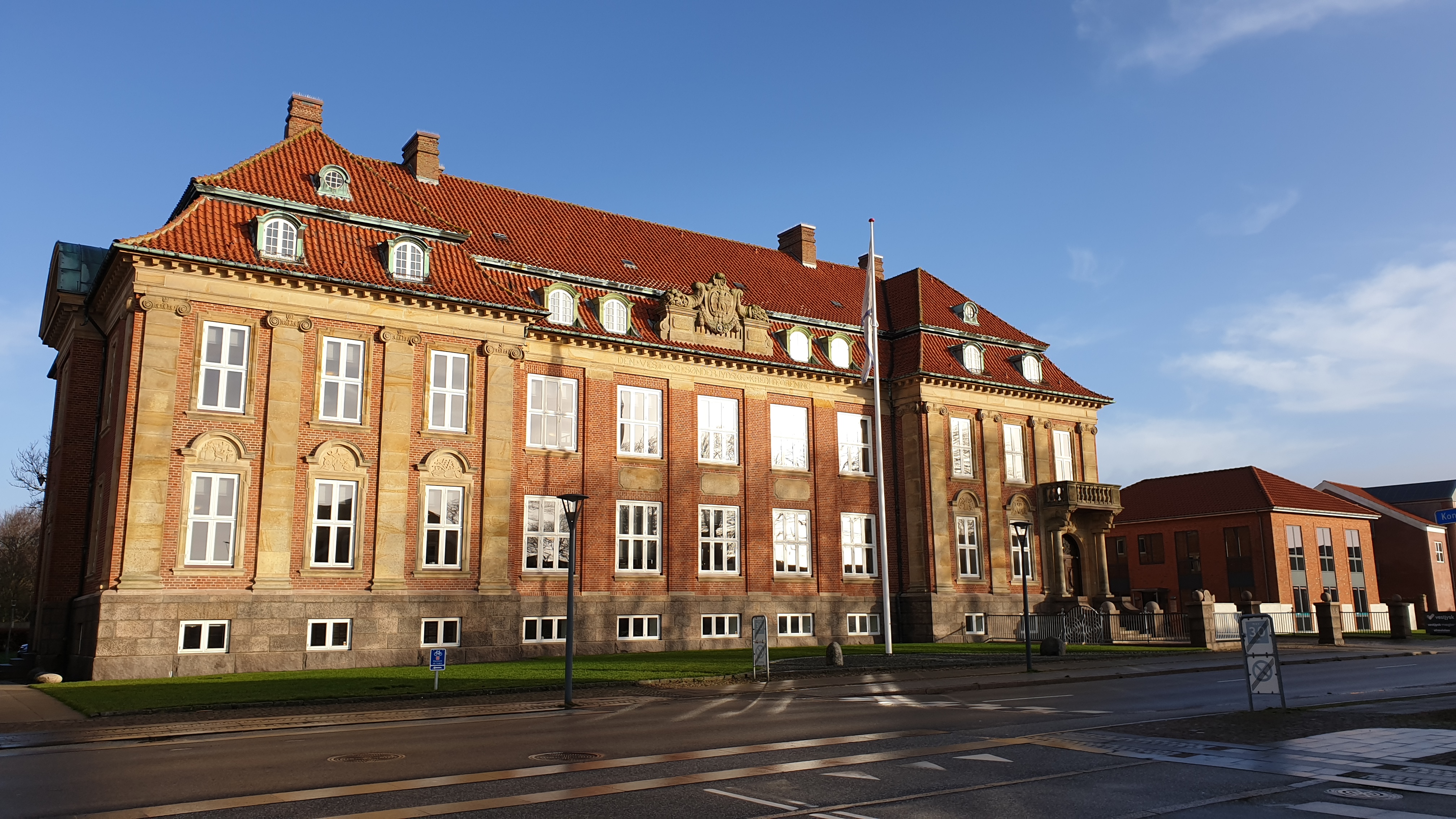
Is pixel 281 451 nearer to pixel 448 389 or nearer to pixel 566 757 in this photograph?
pixel 448 389

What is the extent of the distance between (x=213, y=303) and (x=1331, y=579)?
67.0 m

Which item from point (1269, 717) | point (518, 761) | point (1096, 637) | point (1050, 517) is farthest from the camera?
point (1050, 517)

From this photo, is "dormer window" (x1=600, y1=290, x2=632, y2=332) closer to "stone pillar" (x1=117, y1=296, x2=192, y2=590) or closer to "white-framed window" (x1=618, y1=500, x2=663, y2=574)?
"white-framed window" (x1=618, y1=500, x2=663, y2=574)

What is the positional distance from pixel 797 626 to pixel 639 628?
22.5 feet

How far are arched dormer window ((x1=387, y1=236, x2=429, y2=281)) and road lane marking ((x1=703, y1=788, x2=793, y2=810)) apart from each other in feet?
82.0

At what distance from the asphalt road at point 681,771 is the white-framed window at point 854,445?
78.9ft

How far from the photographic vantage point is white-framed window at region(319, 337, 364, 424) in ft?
→ 98.7

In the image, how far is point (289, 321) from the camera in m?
29.4

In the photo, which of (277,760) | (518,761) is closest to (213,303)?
(277,760)

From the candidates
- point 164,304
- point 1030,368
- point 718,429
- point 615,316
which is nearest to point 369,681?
point 164,304

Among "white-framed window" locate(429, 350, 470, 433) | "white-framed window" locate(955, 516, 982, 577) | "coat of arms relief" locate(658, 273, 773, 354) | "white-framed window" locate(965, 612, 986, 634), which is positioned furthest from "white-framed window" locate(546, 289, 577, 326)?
"white-framed window" locate(965, 612, 986, 634)

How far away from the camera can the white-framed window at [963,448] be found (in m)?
43.8

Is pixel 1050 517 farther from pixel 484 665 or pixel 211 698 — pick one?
pixel 211 698

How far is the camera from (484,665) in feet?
94.1
